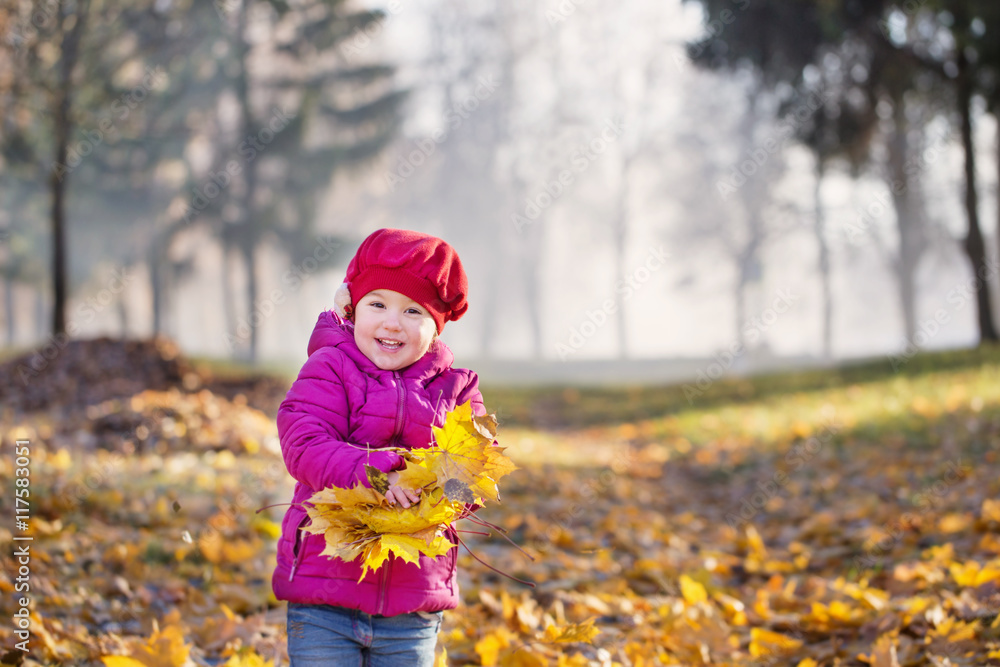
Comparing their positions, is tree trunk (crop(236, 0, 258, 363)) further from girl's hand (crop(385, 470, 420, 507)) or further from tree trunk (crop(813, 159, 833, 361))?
girl's hand (crop(385, 470, 420, 507))

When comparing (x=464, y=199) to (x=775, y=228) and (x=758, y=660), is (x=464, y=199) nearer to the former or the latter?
(x=775, y=228)

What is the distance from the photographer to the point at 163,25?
13531 mm

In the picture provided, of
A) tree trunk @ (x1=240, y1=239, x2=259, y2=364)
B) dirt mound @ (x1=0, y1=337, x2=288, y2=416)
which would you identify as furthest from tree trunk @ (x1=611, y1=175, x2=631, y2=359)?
dirt mound @ (x1=0, y1=337, x2=288, y2=416)

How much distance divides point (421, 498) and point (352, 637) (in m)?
0.48

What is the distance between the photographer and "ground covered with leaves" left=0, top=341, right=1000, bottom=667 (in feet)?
9.70

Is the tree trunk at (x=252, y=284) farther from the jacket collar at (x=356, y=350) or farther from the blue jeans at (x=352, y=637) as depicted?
the blue jeans at (x=352, y=637)

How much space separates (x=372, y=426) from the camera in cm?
202

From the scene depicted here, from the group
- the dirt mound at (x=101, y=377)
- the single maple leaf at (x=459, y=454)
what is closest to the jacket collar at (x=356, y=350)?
the single maple leaf at (x=459, y=454)

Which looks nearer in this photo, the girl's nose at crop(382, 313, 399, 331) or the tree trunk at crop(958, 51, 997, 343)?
the girl's nose at crop(382, 313, 399, 331)

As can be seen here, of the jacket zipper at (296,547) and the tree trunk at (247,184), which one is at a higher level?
the tree trunk at (247,184)

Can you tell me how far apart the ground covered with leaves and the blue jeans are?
1.38 feet

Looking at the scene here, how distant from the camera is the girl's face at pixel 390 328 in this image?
206 centimetres

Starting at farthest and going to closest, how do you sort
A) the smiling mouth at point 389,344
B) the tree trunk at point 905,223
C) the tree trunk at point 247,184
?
1. the tree trunk at point 247,184
2. the tree trunk at point 905,223
3. the smiling mouth at point 389,344

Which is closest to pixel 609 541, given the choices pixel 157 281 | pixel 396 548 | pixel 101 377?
pixel 396 548
